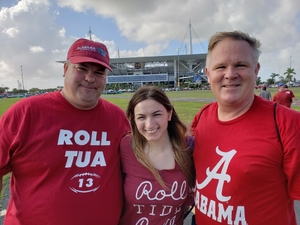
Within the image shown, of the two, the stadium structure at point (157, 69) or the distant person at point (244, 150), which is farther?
the stadium structure at point (157, 69)

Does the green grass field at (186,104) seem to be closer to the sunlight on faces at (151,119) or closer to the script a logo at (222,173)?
the sunlight on faces at (151,119)

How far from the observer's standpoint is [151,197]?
197cm

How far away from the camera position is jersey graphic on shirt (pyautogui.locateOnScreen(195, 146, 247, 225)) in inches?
66.1

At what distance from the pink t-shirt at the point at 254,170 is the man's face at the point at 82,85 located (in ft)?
A: 3.66

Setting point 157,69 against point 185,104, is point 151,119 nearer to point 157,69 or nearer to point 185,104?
point 185,104

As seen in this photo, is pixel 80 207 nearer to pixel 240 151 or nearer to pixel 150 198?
pixel 150 198

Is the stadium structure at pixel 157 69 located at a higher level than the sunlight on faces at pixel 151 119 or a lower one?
higher

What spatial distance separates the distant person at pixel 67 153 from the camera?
1839 millimetres

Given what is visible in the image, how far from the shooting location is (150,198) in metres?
1.97

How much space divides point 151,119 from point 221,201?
892mm

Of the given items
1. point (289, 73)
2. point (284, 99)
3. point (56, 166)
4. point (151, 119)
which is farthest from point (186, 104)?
point (289, 73)

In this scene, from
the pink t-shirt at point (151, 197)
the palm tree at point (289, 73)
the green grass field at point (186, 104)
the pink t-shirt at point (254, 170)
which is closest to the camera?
the pink t-shirt at point (254, 170)

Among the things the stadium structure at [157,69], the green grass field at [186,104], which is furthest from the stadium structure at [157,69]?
the green grass field at [186,104]

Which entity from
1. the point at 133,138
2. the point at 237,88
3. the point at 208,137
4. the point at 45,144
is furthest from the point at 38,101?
the point at 237,88
